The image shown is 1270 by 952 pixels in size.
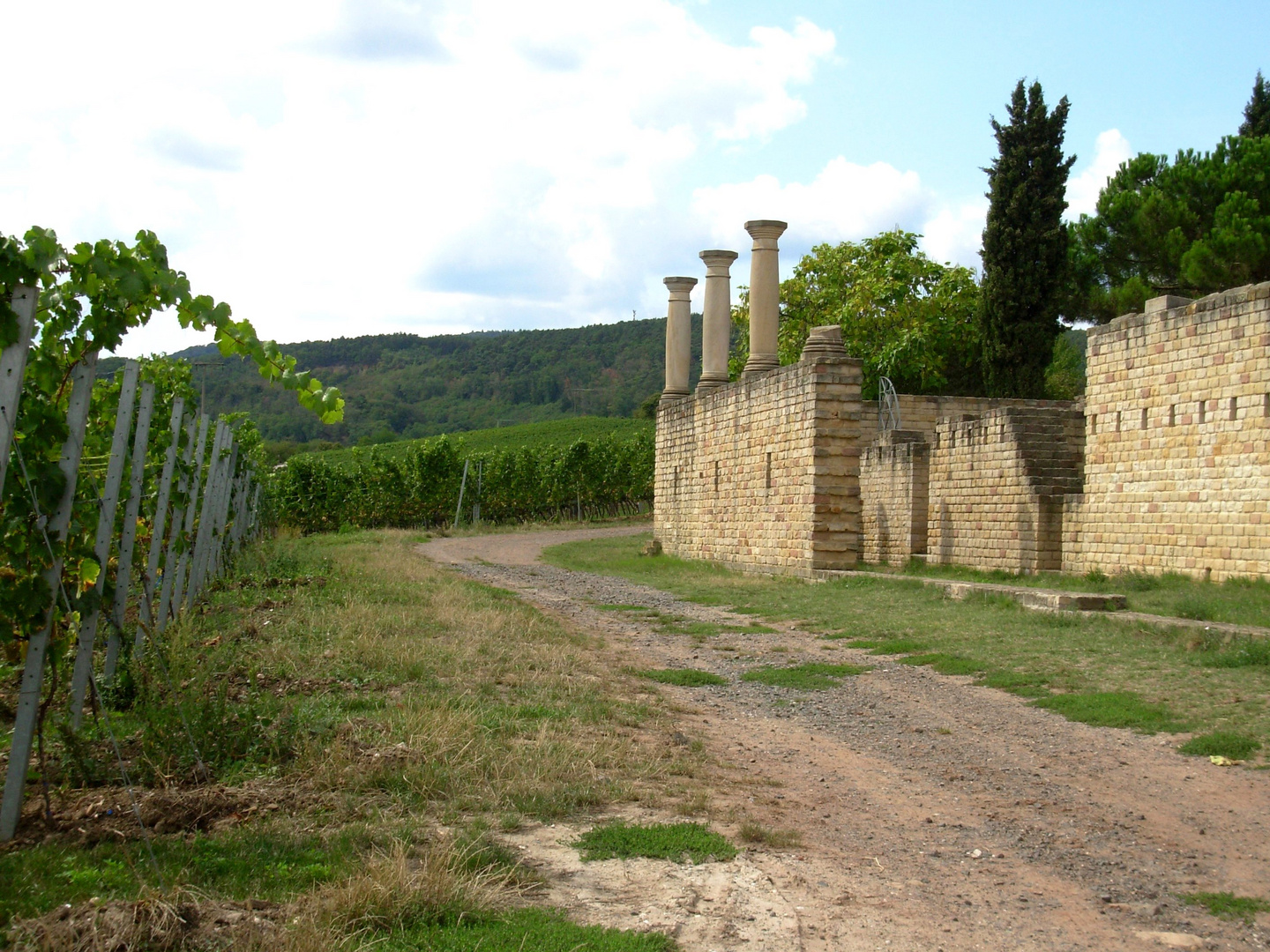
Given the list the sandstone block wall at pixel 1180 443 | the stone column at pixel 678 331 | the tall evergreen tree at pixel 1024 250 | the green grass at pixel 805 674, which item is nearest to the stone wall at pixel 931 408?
the stone column at pixel 678 331

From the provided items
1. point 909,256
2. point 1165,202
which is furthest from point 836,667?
point 909,256

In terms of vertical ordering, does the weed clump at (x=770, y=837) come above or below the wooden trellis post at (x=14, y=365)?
below

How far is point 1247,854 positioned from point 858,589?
1077cm

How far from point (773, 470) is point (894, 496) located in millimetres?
2490

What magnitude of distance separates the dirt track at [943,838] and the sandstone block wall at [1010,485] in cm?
887

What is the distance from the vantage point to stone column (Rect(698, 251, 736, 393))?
2522 centimetres

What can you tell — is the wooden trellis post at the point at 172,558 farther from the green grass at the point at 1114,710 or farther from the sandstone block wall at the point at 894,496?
the sandstone block wall at the point at 894,496

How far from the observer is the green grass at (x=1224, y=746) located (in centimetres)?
607

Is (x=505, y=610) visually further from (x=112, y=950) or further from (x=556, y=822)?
(x=112, y=950)

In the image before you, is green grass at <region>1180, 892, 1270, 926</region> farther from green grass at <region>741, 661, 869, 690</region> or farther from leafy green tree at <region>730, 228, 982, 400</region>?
leafy green tree at <region>730, 228, 982, 400</region>

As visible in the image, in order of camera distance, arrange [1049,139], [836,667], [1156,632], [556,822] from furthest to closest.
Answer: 1. [1049,139]
2. [1156,632]
3. [836,667]
4. [556,822]

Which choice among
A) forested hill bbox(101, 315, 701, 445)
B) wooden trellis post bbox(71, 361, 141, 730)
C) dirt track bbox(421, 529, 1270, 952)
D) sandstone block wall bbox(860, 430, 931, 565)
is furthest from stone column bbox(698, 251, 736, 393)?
forested hill bbox(101, 315, 701, 445)

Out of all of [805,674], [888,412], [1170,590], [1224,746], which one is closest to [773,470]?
[888,412]

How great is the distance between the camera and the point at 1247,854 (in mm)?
4543
